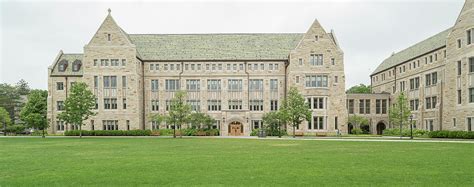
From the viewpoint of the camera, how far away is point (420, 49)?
6662 centimetres

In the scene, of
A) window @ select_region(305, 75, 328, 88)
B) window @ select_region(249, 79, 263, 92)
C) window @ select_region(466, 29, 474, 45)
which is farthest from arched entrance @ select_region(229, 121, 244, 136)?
window @ select_region(466, 29, 474, 45)

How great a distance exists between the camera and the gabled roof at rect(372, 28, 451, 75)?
60.0 m

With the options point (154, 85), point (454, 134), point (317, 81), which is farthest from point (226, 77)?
point (454, 134)

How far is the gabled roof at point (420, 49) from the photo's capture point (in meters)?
60.0

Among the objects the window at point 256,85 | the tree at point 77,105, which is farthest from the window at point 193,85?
the tree at point 77,105

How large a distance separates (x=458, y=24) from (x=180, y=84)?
1483 inches

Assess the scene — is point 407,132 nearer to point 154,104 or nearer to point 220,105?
point 220,105

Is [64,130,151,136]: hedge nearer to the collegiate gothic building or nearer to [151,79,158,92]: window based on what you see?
the collegiate gothic building

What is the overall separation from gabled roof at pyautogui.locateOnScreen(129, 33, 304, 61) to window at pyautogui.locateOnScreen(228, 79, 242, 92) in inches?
135

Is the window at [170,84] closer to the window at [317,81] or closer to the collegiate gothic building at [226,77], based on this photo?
the collegiate gothic building at [226,77]

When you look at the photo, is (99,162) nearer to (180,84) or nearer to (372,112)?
(180,84)

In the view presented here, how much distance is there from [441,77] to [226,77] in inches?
1162

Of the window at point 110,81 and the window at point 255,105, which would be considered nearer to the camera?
the window at point 110,81

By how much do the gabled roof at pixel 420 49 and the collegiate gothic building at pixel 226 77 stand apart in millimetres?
204
